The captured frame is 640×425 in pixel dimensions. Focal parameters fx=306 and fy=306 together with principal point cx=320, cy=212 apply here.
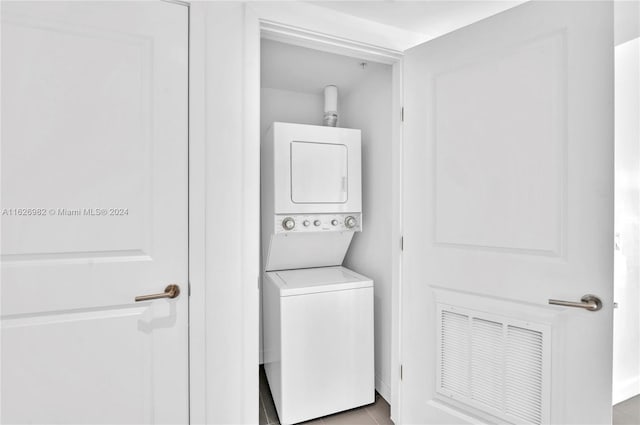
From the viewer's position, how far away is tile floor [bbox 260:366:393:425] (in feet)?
6.33

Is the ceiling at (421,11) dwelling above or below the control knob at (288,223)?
above

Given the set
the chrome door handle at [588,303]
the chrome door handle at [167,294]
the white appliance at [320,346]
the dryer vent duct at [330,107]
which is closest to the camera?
the chrome door handle at [588,303]

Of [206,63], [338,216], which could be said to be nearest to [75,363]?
[206,63]

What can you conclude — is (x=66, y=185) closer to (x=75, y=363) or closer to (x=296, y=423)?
(x=75, y=363)

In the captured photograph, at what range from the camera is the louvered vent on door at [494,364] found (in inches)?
Result: 51.8

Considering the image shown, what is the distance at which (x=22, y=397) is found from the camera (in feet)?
3.82

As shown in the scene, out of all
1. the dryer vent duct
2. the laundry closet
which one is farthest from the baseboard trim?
the dryer vent duct

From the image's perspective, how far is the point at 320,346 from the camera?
1.91 meters

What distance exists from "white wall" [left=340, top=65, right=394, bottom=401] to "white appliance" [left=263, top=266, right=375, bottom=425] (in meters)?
0.16

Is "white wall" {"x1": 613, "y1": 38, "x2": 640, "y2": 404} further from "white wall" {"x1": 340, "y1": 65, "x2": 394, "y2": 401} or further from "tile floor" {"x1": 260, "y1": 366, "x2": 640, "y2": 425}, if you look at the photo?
"tile floor" {"x1": 260, "y1": 366, "x2": 640, "y2": 425}

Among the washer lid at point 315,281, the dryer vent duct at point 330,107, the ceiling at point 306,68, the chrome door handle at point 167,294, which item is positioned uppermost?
the ceiling at point 306,68

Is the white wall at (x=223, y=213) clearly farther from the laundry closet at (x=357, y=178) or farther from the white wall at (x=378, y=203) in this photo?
the white wall at (x=378, y=203)

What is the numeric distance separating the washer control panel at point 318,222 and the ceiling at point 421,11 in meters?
1.21

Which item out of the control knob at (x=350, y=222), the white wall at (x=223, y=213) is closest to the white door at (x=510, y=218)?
the control knob at (x=350, y=222)
